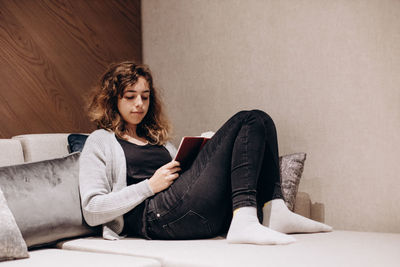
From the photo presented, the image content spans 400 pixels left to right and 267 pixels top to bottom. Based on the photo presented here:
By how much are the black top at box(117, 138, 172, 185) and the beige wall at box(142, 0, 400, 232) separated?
2.06 ft

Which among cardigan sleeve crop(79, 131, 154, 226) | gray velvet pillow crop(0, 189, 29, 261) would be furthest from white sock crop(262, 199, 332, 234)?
gray velvet pillow crop(0, 189, 29, 261)

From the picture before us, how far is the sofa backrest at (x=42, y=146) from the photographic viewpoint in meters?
2.00

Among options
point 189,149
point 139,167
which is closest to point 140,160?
point 139,167

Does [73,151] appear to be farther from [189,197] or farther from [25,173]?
[189,197]

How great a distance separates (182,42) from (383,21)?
120 centimetres

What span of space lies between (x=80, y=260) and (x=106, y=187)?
446mm

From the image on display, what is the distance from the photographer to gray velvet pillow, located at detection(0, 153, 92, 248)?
163 centimetres

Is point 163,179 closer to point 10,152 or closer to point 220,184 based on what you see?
point 220,184

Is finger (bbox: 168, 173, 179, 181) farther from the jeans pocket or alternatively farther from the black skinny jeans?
the jeans pocket

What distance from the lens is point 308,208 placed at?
217 centimetres

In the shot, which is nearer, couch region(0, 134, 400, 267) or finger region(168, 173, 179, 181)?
couch region(0, 134, 400, 267)

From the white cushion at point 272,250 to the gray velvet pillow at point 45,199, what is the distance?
8 cm

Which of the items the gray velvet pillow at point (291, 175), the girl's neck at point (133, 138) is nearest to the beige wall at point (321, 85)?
the gray velvet pillow at point (291, 175)

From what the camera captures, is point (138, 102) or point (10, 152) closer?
point (10, 152)
